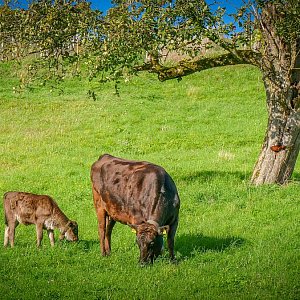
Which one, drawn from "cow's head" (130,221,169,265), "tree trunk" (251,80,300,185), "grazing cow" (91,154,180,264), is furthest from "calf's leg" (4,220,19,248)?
"tree trunk" (251,80,300,185)

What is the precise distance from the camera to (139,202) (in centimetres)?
1351

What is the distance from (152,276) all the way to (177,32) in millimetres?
8973

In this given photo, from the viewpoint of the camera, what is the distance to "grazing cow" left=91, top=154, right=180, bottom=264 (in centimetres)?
1262

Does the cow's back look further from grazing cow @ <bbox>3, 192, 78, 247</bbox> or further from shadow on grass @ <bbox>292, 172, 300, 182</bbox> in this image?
shadow on grass @ <bbox>292, 172, 300, 182</bbox>

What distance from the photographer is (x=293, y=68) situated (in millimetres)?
19250

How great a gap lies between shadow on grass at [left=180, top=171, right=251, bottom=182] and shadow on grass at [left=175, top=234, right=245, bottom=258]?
7440mm

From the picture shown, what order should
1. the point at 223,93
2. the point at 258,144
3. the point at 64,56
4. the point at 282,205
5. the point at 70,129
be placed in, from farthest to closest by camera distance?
the point at 223,93 < the point at 70,129 < the point at 258,144 < the point at 64,56 < the point at 282,205

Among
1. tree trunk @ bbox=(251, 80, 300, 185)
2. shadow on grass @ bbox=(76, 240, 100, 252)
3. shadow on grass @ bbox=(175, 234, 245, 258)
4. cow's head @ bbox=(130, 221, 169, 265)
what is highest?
tree trunk @ bbox=(251, 80, 300, 185)

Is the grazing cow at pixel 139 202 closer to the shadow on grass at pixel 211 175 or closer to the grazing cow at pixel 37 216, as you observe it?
the grazing cow at pixel 37 216

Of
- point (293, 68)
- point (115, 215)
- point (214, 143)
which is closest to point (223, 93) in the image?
point (214, 143)

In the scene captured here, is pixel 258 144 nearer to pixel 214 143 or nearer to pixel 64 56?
pixel 214 143

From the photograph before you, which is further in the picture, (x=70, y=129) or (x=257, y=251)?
(x=70, y=129)

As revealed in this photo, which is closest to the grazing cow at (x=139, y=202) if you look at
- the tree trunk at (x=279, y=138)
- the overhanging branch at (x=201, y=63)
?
the overhanging branch at (x=201, y=63)

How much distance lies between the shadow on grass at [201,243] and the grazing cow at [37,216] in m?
2.76
